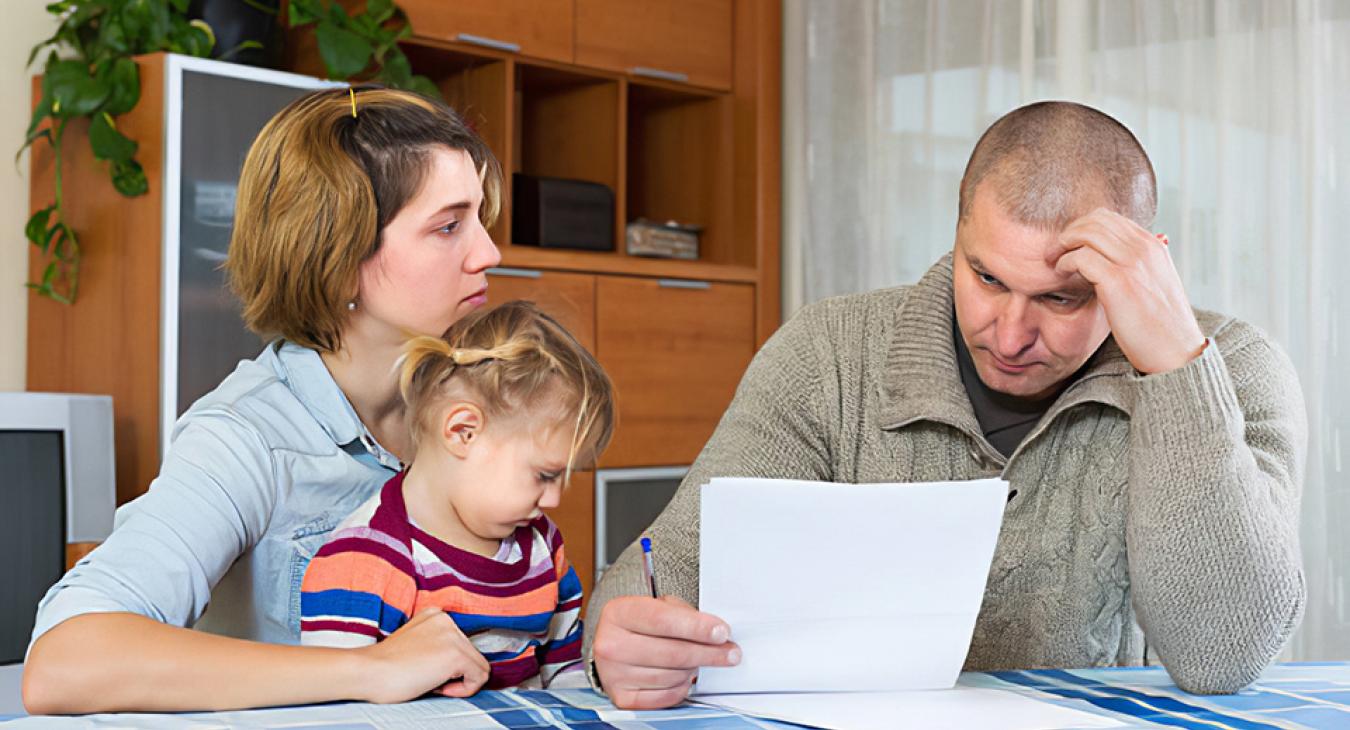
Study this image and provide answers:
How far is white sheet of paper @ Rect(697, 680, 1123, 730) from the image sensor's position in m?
1.05

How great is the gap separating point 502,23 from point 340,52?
57 centimetres

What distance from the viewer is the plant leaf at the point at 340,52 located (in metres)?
2.96

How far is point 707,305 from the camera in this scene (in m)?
3.79

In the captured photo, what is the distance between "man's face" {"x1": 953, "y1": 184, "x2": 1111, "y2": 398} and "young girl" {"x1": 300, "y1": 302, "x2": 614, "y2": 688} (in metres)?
0.44

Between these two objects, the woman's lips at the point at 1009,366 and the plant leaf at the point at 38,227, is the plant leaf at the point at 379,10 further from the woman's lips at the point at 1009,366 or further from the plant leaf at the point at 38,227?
the woman's lips at the point at 1009,366

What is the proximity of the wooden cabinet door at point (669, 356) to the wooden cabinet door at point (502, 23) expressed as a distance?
61cm

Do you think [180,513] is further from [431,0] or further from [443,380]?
[431,0]

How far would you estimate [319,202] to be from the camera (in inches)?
57.7

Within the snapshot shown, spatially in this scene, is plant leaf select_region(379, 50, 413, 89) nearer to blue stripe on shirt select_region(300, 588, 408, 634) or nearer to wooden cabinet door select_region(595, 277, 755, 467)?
wooden cabinet door select_region(595, 277, 755, 467)

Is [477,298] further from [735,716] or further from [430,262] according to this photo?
[735,716]

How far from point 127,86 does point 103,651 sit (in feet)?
6.28

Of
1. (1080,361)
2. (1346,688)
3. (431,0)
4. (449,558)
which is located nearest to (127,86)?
(431,0)

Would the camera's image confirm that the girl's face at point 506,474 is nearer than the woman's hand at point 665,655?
No

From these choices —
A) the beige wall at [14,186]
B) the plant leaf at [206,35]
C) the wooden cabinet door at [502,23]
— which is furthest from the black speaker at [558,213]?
the beige wall at [14,186]
